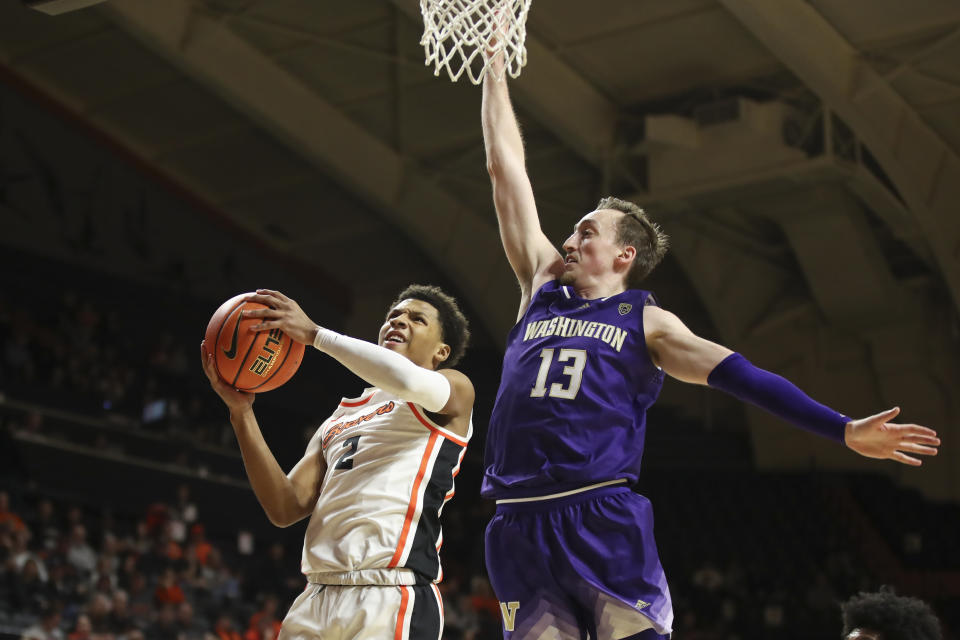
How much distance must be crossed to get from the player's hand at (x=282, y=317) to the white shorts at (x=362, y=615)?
0.82m

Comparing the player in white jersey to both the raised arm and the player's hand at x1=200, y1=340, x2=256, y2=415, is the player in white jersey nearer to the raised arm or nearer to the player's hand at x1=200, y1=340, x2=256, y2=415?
the player's hand at x1=200, y1=340, x2=256, y2=415

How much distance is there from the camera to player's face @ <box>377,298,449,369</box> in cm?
389

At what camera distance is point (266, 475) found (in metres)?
3.72

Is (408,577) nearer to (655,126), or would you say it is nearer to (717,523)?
(655,126)

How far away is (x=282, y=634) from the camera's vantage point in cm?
349

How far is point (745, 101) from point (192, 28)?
683 centimetres

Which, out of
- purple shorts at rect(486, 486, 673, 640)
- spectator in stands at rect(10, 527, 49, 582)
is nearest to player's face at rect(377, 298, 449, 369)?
purple shorts at rect(486, 486, 673, 640)

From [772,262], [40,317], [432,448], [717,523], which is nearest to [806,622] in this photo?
[717,523]

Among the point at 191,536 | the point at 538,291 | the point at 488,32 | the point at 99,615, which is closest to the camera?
the point at 538,291

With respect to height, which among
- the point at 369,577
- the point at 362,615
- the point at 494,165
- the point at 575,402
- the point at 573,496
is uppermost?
the point at 494,165

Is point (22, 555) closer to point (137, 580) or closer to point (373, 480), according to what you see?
point (137, 580)

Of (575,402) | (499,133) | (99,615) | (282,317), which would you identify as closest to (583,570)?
(575,402)

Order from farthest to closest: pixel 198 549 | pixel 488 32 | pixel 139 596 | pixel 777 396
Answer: pixel 198 549
pixel 139 596
pixel 488 32
pixel 777 396

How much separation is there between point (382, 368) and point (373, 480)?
1.84 feet
